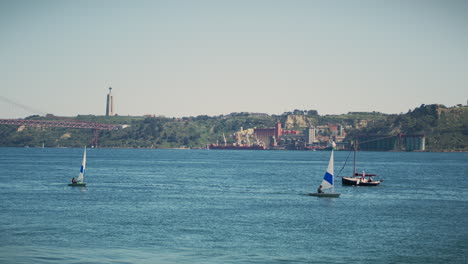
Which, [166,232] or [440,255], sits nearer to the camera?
[440,255]

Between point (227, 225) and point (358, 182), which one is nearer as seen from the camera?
point (227, 225)

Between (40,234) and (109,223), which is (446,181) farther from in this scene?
(40,234)

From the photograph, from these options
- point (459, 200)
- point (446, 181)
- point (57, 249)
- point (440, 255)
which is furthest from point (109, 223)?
point (446, 181)

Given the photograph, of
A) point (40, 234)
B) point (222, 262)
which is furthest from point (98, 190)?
point (222, 262)

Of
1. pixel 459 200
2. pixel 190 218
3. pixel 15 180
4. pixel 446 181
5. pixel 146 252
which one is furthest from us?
pixel 446 181

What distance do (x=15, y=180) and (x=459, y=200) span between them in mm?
71802

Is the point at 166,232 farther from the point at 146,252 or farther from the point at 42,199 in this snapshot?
the point at 42,199

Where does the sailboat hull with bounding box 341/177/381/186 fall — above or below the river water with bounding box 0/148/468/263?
above

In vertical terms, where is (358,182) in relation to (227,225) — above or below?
above

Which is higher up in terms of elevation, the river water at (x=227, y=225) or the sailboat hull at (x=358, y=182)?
the sailboat hull at (x=358, y=182)

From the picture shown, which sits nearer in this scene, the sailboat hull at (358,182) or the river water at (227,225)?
the river water at (227,225)

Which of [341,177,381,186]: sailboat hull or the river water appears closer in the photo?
the river water

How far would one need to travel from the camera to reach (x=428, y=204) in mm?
77062

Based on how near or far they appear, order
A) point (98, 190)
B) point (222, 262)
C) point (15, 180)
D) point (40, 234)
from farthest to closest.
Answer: point (15, 180) < point (98, 190) < point (40, 234) < point (222, 262)
